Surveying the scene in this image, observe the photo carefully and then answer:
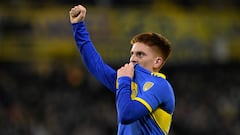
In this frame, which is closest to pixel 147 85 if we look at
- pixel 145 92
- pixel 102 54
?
pixel 145 92

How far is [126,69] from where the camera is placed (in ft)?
17.5

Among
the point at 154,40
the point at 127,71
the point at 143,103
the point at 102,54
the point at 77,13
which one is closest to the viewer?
the point at 143,103

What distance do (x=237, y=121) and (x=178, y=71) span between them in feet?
16.5

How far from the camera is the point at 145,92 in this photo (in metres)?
5.24

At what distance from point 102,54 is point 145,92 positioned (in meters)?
14.8

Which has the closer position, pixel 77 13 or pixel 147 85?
pixel 147 85

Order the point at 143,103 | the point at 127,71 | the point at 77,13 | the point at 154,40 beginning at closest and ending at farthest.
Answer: the point at 143,103 → the point at 127,71 → the point at 154,40 → the point at 77,13

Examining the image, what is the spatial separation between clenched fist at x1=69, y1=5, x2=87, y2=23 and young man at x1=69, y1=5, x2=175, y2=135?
468mm

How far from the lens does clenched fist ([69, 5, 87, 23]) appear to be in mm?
5672

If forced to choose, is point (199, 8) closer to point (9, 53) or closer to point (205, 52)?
point (205, 52)

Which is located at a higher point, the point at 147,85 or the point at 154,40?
the point at 154,40

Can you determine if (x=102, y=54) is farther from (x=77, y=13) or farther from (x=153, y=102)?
(x=153, y=102)

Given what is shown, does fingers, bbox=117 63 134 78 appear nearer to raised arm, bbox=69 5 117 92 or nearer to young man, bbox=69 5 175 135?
young man, bbox=69 5 175 135

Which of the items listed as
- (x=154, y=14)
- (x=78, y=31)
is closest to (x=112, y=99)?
(x=154, y=14)
